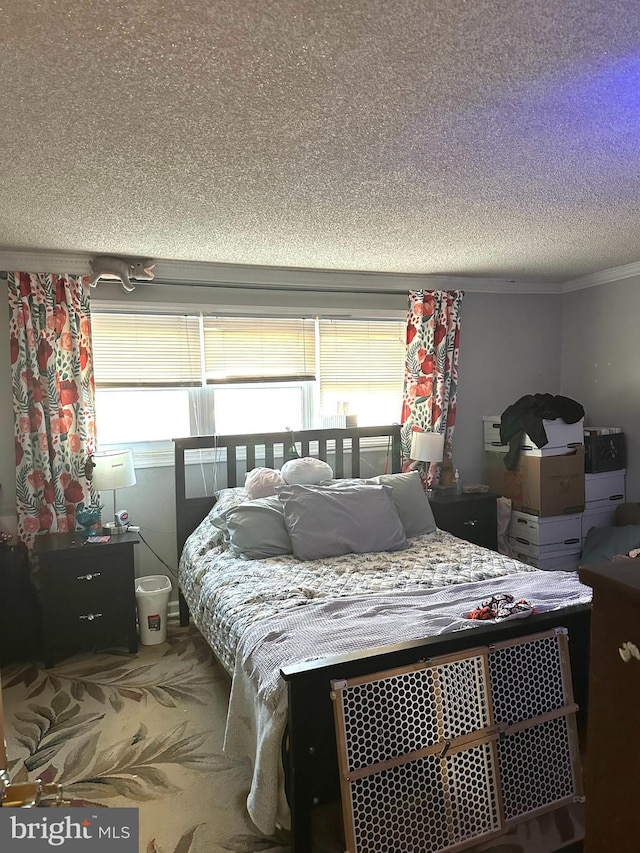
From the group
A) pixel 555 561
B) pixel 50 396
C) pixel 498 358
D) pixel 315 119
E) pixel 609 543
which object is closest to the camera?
pixel 315 119

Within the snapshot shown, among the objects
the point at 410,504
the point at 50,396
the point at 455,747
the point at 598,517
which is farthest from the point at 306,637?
the point at 598,517

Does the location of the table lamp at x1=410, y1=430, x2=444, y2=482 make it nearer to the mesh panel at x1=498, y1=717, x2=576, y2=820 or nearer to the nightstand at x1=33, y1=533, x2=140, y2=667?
the nightstand at x1=33, y1=533, x2=140, y2=667

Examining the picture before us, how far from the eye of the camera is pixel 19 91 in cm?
143

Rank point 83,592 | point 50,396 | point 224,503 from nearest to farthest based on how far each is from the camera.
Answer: point 83,592 → point 50,396 → point 224,503

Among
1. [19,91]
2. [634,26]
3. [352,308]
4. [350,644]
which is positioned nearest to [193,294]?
[352,308]

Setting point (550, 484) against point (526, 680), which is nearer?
point (526, 680)

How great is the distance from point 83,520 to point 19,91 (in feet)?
7.61

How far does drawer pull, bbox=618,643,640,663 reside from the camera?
564mm

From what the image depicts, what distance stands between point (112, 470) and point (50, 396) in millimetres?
585

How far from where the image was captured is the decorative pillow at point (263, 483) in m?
3.38

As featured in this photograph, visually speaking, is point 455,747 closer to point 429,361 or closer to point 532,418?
point 532,418

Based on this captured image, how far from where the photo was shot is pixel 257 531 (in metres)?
2.95

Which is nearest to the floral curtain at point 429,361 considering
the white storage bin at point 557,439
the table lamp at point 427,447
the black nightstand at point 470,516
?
the table lamp at point 427,447

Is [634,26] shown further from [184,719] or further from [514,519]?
[514,519]
